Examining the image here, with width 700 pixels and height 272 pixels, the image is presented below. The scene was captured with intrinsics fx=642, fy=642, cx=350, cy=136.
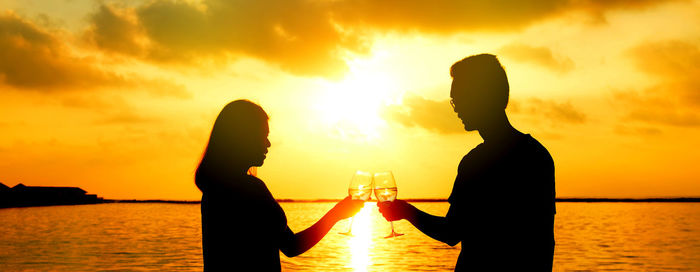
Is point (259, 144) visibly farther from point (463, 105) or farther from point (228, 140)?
point (463, 105)

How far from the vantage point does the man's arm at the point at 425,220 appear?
4.03 m

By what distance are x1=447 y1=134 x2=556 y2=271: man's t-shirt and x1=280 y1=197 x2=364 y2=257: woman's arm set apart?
1.25 m

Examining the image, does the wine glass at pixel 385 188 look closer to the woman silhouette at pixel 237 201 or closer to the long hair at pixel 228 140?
the woman silhouette at pixel 237 201

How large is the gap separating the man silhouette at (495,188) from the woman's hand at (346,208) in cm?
93

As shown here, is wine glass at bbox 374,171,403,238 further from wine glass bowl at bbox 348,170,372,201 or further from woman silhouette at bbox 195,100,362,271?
woman silhouette at bbox 195,100,362,271

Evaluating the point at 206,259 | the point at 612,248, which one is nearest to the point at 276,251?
the point at 206,259

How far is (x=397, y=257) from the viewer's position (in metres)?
39.3

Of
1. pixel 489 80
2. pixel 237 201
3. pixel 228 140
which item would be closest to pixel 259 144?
pixel 228 140

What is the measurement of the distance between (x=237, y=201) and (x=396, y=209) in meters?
1.21

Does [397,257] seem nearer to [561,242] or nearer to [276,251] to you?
[561,242]

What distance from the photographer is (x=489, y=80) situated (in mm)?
3895

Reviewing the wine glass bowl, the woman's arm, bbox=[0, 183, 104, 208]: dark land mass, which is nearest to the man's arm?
the wine glass bowl

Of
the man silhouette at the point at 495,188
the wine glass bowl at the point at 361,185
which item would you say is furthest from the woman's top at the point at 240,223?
the man silhouette at the point at 495,188

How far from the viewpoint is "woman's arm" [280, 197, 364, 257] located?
454 cm
